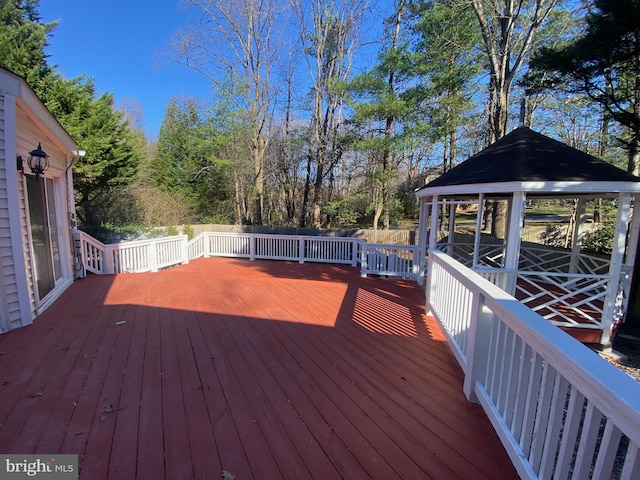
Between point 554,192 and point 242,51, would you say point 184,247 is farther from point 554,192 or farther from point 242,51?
point 242,51

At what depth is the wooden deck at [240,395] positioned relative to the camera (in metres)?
1.71

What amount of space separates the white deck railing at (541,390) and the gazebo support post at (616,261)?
326 cm

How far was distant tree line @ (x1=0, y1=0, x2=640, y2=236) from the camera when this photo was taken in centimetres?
1012

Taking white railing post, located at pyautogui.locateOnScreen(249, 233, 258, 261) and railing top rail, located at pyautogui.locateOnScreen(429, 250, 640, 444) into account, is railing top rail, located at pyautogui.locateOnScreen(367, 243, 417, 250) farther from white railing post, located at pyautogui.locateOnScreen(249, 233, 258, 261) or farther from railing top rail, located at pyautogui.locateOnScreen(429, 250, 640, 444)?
railing top rail, located at pyautogui.locateOnScreen(429, 250, 640, 444)

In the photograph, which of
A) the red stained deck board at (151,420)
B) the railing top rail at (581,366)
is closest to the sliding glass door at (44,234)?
the red stained deck board at (151,420)

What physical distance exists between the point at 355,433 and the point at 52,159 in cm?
611

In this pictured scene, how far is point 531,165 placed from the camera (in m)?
4.63

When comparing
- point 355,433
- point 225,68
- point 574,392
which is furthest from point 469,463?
point 225,68

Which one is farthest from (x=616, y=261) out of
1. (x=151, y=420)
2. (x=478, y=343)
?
(x=151, y=420)

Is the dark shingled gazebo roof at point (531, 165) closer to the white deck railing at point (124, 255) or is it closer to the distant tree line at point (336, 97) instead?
the distant tree line at point (336, 97)

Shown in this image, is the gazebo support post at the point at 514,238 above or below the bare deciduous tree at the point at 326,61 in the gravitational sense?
below

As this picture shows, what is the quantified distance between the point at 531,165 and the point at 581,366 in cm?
457

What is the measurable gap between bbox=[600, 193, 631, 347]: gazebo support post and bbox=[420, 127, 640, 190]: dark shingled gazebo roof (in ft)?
1.23

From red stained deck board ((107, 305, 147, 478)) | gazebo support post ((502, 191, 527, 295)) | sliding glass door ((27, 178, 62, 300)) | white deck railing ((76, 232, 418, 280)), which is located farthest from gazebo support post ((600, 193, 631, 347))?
sliding glass door ((27, 178, 62, 300))
